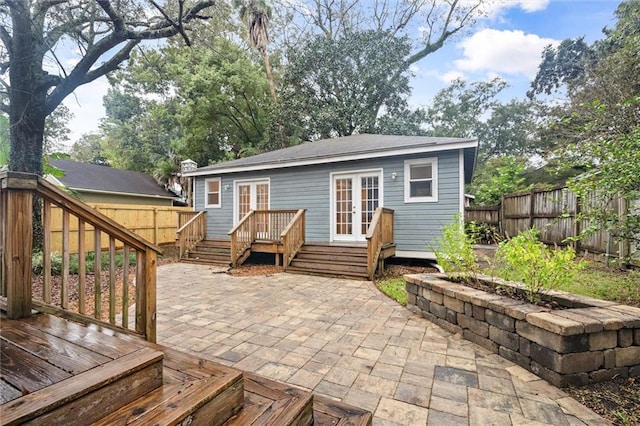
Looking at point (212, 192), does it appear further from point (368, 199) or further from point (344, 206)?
point (368, 199)

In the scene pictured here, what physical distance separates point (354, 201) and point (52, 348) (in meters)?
6.93

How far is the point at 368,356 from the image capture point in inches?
105

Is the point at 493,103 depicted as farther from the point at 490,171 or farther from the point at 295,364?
the point at 295,364

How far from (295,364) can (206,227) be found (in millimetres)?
8439

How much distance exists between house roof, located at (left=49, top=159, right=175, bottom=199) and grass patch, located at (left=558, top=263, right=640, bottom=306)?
52.5 feet

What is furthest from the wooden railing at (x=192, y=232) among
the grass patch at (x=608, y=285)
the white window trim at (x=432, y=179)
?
the grass patch at (x=608, y=285)

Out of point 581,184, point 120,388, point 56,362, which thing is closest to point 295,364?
point 120,388

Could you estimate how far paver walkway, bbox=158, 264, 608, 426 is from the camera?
6.31 ft

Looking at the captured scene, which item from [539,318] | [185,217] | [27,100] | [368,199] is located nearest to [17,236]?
[539,318]

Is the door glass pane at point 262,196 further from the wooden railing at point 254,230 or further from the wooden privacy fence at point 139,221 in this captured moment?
the wooden privacy fence at point 139,221

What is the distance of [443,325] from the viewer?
11.0 ft

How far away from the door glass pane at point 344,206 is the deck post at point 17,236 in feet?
22.0

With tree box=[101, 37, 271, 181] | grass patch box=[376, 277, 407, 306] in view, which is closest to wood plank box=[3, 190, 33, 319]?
grass patch box=[376, 277, 407, 306]

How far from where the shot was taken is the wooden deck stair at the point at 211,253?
7938 millimetres
